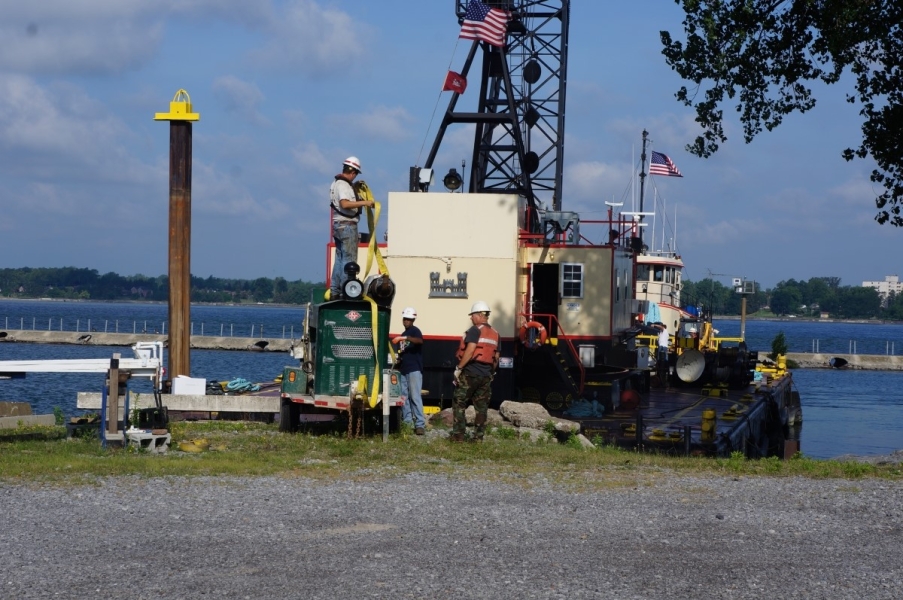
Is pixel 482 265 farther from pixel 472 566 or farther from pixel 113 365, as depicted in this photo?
pixel 472 566

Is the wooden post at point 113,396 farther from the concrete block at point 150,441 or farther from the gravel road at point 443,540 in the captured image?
the gravel road at point 443,540

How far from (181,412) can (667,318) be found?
1024 inches

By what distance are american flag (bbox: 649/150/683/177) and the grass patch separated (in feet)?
102

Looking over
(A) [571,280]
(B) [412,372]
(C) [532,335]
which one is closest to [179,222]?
(B) [412,372]

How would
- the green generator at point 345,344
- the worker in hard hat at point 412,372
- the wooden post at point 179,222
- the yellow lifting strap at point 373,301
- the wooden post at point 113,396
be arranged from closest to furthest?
the wooden post at point 113,396 < the yellow lifting strap at point 373,301 < the green generator at point 345,344 < the worker in hard hat at point 412,372 < the wooden post at point 179,222

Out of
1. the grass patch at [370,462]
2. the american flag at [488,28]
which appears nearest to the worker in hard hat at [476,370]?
the grass patch at [370,462]

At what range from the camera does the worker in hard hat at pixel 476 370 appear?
15.9 meters

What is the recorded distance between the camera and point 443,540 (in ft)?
30.4

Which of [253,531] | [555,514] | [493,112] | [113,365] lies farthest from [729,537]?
[493,112]

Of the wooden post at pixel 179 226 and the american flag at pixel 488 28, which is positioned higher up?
the american flag at pixel 488 28

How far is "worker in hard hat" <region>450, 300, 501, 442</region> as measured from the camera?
15.9 metres

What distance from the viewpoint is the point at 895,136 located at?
18953 millimetres

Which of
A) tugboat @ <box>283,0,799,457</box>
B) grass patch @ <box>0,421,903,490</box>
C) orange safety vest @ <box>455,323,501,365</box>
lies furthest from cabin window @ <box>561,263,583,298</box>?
orange safety vest @ <box>455,323,501,365</box>

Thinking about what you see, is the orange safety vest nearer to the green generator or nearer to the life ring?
the green generator
